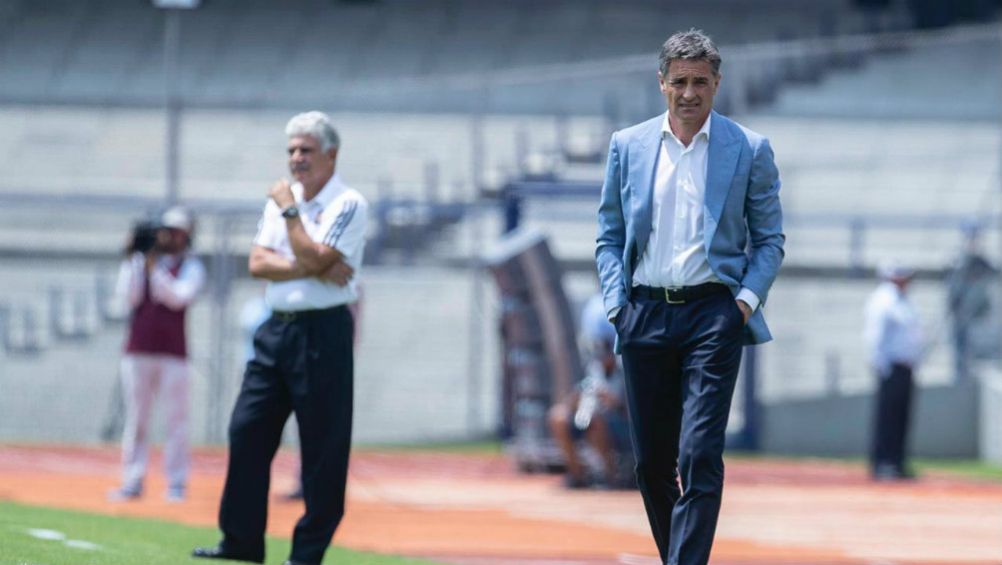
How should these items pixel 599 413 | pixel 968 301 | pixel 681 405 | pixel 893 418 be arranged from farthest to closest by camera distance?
pixel 968 301 → pixel 893 418 → pixel 599 413 → pixel 681 405

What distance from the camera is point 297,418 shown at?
25.9 feet

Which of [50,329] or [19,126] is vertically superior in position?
[19,126]

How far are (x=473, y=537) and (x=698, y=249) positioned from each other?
15.3 ft

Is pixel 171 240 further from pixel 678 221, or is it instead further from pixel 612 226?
pixel 678 221

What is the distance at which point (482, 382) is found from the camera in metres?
19.8

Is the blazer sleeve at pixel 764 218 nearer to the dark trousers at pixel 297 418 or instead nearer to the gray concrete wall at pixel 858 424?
the dark trousers at pixel 297 418

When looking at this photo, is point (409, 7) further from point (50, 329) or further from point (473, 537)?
point (473, 537)

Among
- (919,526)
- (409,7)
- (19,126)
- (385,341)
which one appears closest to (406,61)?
(409,7)

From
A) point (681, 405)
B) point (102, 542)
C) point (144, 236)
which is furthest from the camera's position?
point (144, 236)

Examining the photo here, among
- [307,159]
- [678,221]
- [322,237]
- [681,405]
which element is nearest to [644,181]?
[678,221]

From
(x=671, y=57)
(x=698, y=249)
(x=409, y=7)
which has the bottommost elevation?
(x=698, y=249)

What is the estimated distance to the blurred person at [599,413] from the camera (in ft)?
47.7

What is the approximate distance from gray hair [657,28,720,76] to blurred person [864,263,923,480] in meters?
10.9

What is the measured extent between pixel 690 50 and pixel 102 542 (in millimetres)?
3801
